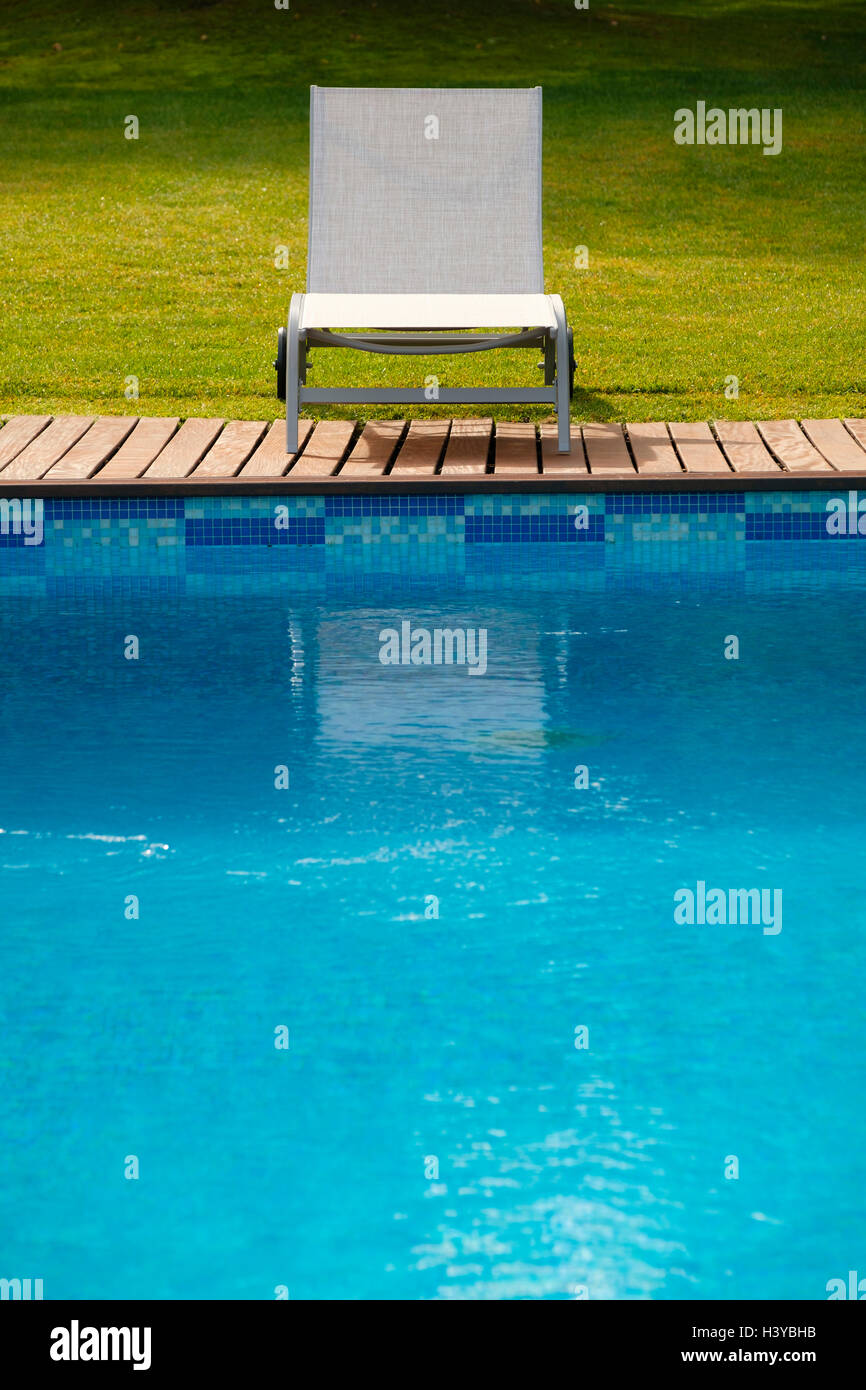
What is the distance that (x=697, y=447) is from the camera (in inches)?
225

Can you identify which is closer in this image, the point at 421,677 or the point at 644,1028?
the point at 644,1028

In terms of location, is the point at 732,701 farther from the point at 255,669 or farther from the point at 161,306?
the point at 161,306

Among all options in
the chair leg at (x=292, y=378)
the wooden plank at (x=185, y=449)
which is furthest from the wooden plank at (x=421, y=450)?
the wooden plank at (x=185, y=449)

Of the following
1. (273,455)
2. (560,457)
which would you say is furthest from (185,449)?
(560,457)

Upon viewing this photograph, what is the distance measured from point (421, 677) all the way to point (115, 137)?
9.85 m

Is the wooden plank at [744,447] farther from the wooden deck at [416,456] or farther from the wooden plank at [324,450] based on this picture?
the wooden plank at [324,450]

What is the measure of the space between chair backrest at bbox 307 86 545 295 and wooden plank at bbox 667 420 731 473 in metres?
0.84

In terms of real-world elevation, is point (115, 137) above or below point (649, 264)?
above

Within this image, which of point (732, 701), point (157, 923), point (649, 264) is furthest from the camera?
point (649, 264)

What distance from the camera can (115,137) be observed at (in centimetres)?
1274

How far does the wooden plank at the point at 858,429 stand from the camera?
581 centimetres

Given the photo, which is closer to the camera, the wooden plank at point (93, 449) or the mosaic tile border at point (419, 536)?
the mosaic tile border at point (419, 536)

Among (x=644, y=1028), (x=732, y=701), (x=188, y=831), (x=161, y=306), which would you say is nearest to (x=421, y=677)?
(x=732, y=701)

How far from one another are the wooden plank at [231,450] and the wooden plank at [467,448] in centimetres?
74
